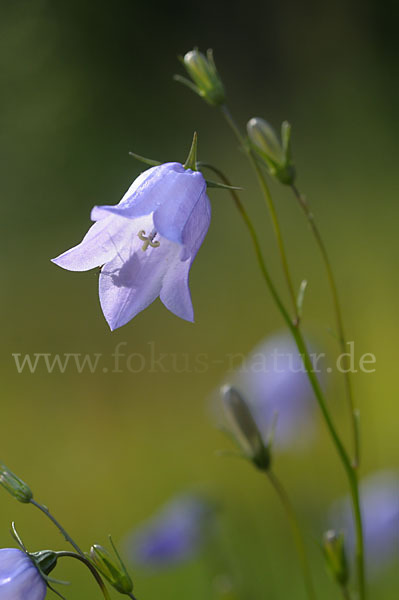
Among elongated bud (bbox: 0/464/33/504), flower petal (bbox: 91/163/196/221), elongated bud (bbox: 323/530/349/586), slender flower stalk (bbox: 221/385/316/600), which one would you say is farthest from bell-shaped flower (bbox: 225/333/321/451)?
elongated bud (bbox: 0/464/33/504)

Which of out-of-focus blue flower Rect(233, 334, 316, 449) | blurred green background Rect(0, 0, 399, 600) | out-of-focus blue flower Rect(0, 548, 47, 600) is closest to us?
out-of-focus blue flower Rect(0, 548, 47, 600)

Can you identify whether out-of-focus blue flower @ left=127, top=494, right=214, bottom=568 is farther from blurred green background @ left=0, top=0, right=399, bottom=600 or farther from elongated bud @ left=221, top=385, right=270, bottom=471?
elongated bud @ left=221, top=385, right=270, bottom=471

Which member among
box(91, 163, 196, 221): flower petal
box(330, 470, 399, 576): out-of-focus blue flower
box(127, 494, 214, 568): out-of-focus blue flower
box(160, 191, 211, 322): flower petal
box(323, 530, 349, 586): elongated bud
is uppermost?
box(91, 163, 196, 221): flower petal

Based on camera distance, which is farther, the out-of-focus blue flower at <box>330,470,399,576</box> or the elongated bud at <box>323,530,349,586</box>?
the out-of-focus blue flower at <box>330,470,399,576</box>

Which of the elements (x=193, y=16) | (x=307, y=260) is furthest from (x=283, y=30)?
(x=307, y=260)

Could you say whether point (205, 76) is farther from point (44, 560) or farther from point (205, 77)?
point (44, 560)

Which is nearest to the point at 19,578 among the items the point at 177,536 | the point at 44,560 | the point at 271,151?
the point at 44,560
